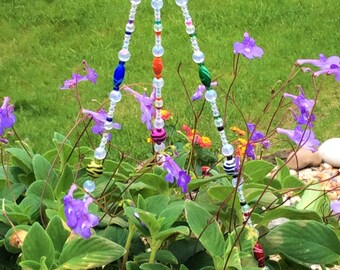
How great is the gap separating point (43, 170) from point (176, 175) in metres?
0.41

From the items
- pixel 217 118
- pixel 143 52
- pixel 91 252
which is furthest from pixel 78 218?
pixel 143 52

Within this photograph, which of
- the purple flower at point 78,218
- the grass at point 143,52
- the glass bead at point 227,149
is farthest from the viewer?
the grass at point 143,52

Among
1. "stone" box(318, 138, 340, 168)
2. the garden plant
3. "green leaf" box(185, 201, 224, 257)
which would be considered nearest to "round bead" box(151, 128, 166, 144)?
the garden plant

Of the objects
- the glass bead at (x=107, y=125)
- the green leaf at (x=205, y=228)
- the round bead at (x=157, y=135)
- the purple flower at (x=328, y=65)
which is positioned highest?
the purple flower at (x=328, y=65)

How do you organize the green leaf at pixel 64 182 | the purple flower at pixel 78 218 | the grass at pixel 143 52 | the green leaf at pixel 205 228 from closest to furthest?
1. the purple flower at pixel 78 218
2. the green leaf at pixel 205 228
3. the green leaf at pixel 64 182
4. the grass at pixel 143 52

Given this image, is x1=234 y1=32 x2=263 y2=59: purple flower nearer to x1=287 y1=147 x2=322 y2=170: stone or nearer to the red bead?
the red bead

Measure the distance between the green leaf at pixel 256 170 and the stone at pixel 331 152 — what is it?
7.24 feet

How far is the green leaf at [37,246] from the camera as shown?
157 cm

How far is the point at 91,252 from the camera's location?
1.57 meters

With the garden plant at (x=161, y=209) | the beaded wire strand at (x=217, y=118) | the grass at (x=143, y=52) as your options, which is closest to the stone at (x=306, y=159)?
the grass at (x=143, y=52)

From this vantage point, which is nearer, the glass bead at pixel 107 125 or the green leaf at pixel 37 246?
the green leaf at pixel 37 246

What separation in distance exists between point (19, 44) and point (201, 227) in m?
4.69

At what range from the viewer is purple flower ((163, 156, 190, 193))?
1.70 m

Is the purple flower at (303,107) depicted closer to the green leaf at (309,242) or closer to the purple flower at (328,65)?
the purple flower at (328,65)
